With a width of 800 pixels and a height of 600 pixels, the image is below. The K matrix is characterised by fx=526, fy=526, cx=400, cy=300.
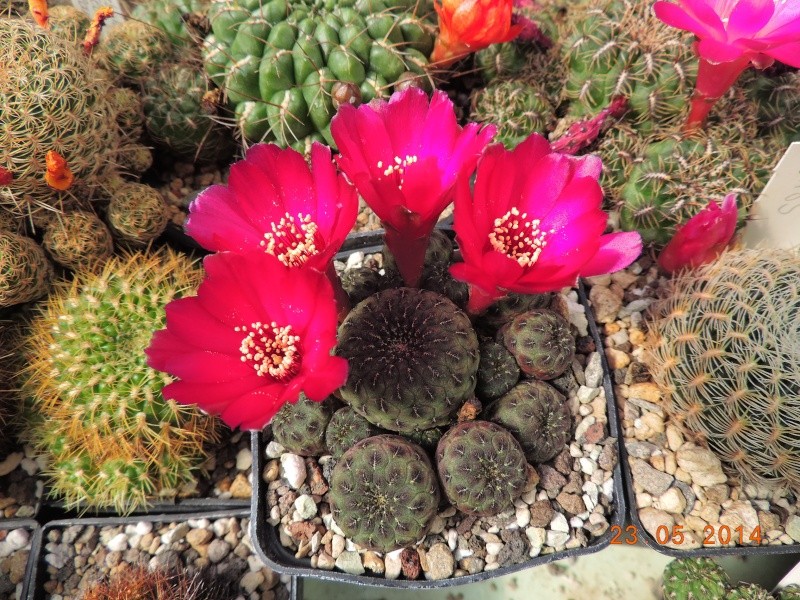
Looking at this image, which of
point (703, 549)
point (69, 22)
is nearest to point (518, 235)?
point (703, 549)

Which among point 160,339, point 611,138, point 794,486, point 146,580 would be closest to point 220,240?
point 160,339

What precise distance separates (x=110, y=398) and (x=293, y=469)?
497 millimetres

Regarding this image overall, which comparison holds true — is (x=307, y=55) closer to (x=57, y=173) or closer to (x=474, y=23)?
(x=474, y=23)

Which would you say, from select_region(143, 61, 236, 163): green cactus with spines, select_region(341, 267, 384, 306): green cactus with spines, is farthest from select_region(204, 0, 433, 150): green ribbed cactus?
select_region(341, 267, 384, 306): green cactus with spines

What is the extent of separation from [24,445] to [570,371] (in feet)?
5.46

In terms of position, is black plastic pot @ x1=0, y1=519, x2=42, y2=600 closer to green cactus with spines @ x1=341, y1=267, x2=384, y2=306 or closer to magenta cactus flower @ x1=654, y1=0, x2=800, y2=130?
green cactus with spines @ x1=341, y1=267, x2=384, y2=306

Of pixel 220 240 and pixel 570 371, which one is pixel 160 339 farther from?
pixel 570 371

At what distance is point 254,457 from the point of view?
1328 mm

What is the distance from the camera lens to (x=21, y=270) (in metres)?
1.41

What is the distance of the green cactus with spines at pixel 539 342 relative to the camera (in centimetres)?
119

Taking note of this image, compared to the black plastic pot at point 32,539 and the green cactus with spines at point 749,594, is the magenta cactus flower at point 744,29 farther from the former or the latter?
the black plastic pot at point 32,539

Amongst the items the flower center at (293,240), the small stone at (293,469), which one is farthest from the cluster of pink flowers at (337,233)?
the small stone at (293,469)

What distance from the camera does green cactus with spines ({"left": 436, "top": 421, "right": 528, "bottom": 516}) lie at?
42.5 inches

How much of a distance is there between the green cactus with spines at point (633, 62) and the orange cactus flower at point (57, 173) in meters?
1.48
